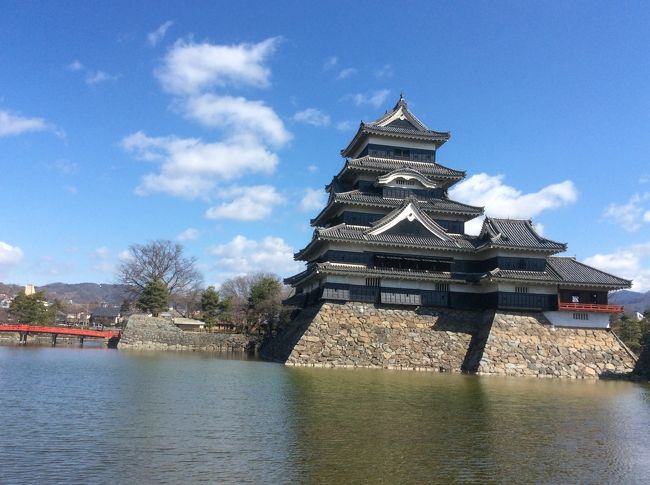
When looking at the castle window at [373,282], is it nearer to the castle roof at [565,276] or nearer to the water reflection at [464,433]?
the castle roof at [565,276]

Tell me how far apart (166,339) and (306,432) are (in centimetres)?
3304

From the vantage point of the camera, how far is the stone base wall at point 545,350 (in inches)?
1062

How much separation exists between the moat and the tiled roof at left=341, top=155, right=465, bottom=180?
53.1ft

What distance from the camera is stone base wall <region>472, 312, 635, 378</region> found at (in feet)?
88.5

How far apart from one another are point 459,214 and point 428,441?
2354cm

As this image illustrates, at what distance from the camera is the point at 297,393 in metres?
16.5

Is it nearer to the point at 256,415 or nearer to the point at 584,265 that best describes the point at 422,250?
the point at 584,265

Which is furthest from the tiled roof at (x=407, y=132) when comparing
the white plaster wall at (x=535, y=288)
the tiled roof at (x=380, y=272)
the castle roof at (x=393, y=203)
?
the white plaster wall at (x=535, y=288)

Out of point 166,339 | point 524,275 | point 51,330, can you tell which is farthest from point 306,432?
point 51,330

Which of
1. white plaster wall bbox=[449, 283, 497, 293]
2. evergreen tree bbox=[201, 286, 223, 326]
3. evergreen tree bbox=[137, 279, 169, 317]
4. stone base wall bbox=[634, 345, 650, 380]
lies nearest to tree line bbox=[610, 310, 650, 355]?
stone base wall bbox=[634, 345, 650, 380]

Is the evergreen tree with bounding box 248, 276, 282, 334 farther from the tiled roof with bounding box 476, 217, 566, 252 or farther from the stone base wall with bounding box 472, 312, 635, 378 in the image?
the stone base wall with bounding box 472, 312, 635, 378

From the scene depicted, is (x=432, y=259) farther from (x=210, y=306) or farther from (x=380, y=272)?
(x=210, y=306)

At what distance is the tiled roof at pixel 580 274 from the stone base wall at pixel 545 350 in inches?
108

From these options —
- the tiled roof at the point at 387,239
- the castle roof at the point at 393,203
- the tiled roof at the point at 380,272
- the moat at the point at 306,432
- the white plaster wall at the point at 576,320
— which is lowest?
the moat at the point at 306,432
